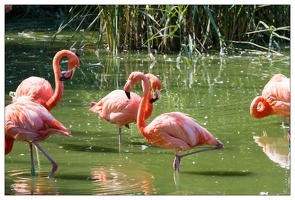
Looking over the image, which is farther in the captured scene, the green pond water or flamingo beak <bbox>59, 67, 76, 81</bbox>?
flamingo beak <bbox>59, 67, 76, 81</bbox>

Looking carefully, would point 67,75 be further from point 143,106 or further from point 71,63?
point 143,106

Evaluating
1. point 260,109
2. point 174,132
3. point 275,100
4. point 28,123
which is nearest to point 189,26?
point 260,109

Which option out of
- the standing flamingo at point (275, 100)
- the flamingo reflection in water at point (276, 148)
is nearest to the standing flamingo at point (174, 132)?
the flamingo reflection in water at point (276, 148)

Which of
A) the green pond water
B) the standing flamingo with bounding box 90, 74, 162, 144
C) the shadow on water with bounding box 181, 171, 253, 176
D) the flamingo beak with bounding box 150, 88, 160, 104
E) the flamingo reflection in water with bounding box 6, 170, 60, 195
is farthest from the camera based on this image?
the standing flamingo with bounding box 90, 74, 162, 144

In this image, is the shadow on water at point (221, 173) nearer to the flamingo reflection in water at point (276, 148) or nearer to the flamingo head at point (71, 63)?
the flamingo reflection in water at point (276, 148)

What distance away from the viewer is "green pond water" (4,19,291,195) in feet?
14.2

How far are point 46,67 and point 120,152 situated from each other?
409 cm

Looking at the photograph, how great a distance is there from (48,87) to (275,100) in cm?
219

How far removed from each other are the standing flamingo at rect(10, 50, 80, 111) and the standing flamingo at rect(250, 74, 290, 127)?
185cm

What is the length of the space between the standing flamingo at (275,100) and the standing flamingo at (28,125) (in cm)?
220

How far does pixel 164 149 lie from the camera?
5.38 metres

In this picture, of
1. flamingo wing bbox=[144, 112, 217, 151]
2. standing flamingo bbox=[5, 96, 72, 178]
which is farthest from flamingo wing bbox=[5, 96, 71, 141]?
flamingo wing bbox=[144, 112, 217, 151]

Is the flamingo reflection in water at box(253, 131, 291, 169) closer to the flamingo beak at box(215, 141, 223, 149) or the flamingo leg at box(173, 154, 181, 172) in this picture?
the flamingo beak at box(215, 141, 223, 149)

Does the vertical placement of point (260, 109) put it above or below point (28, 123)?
below
